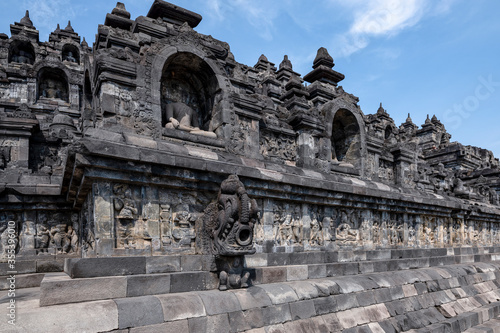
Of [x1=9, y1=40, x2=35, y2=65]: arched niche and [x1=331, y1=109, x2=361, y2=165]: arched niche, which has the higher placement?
[x1=9, y1=40, x2=35, y2=65]: arched niche

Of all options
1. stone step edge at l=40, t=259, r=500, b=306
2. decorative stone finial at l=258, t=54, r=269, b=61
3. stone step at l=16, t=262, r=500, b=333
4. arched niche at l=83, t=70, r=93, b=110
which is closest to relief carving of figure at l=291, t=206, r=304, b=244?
stone step at l=16, t=262, r=500, b=333

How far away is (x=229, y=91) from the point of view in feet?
26.8

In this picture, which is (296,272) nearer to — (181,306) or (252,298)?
(252,298)

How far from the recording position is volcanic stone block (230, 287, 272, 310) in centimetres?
474

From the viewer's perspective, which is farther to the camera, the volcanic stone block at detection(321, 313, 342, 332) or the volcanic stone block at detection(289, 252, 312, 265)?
the volcanic stone block at detection(289, 252, 312, 265)

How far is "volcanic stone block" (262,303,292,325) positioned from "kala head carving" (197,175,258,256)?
2.99 feet

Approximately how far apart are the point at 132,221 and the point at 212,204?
1208mm

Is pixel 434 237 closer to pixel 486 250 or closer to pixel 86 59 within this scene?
pixel 486 250

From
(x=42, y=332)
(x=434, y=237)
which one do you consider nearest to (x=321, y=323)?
(x=42, y=332)

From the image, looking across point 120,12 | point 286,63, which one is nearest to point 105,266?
point 120,12

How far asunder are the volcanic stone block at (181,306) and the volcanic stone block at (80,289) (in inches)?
21.1

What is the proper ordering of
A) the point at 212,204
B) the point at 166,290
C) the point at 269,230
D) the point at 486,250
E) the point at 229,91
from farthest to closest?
the point at 486,250
the point at 229,91
the point at 269,230
the point at 212,204
the point at 166,290

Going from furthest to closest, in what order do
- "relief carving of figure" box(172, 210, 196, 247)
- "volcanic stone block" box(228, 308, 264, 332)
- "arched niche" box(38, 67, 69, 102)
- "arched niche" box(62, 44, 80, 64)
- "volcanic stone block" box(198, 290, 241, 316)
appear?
"arched niche" box(62, 44, 80, 64)
"arched niche" box(38, 67, 69, 102)
"relief carving of figure" box(172, 210, 196, 247)
"volcanic stone block" box(228, 308, 264, 332)
"volcanic stone block" box(198, 290, 241, 316)

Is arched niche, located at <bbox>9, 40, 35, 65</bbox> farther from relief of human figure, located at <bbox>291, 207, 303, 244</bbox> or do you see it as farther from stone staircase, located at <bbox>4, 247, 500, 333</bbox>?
relief of human figure, located at <bbox>291, 207, 303, 244</bbox>
